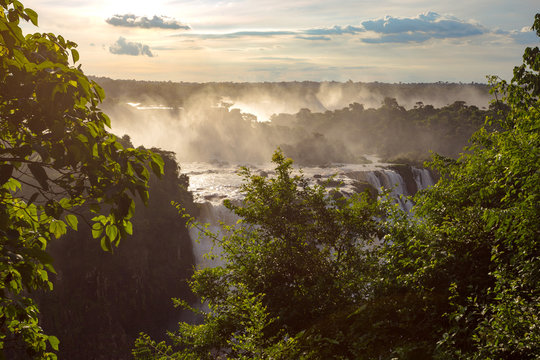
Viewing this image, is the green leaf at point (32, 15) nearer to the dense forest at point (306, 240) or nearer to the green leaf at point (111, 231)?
the dense forest at point (306, 240)

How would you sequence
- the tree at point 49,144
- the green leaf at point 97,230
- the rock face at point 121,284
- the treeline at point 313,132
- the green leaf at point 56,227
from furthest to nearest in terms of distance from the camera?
the treeline at point 313,132 → the rock face at point 121,284 → the green leaf at point 56,227 → the green leaf at point 97,230 → the tree at point 49,144

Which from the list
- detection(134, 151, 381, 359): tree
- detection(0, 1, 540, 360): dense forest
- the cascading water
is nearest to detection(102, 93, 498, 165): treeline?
the cascading water

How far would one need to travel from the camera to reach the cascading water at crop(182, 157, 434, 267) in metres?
41.1

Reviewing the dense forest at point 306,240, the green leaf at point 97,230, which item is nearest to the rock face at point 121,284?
the dense forest at point 306,240

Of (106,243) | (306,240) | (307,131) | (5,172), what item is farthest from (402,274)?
(307,131)

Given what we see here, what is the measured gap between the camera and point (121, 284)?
33.9m

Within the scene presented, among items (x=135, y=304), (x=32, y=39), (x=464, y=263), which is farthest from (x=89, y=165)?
(x=135, y=304)

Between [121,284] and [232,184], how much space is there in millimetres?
24557

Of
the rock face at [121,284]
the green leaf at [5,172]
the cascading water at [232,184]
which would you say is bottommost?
the rock face at [121,284]

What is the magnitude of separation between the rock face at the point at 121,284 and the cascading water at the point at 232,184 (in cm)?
233

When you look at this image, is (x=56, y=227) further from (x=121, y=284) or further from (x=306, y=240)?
(x=121, y=284)

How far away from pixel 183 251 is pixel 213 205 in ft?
18.9

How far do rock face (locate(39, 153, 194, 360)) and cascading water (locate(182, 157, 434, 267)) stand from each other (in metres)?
2.33

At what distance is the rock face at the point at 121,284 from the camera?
101ft
